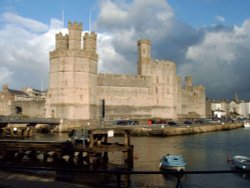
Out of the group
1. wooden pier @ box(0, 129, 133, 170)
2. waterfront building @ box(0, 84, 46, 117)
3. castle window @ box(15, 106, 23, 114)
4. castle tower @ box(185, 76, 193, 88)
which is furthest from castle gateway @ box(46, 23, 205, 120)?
wooden pier @ box(0, 129, 133, 170)

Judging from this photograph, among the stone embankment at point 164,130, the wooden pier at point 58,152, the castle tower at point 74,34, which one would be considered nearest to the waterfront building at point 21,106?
the castle tower at point 74,34

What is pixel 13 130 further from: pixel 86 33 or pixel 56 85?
pixel 86 33

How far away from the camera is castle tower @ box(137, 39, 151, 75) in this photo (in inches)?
2421

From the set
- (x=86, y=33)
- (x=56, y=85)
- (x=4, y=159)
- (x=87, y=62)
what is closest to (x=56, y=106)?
(x=56, y=85)

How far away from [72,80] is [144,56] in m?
17.2

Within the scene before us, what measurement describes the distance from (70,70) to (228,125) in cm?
3205

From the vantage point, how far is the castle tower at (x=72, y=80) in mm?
49750

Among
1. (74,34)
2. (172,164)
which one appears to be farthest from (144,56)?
(172,164)

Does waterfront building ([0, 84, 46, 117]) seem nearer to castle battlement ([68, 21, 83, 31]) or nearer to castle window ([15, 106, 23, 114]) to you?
castle window ([15, 106, 23, 114])

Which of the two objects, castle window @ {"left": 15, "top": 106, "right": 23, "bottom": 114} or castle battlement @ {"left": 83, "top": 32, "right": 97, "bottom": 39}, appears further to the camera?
castle window @ {"left": 15, "top": 106, "right": 23, "bottom": 114}

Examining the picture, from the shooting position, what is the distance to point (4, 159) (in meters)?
18.5

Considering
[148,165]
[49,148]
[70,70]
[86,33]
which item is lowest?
[148,165]

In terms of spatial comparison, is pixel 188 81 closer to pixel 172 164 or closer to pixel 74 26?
pixel 74 26

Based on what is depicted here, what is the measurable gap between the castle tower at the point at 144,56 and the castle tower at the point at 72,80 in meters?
12.3
